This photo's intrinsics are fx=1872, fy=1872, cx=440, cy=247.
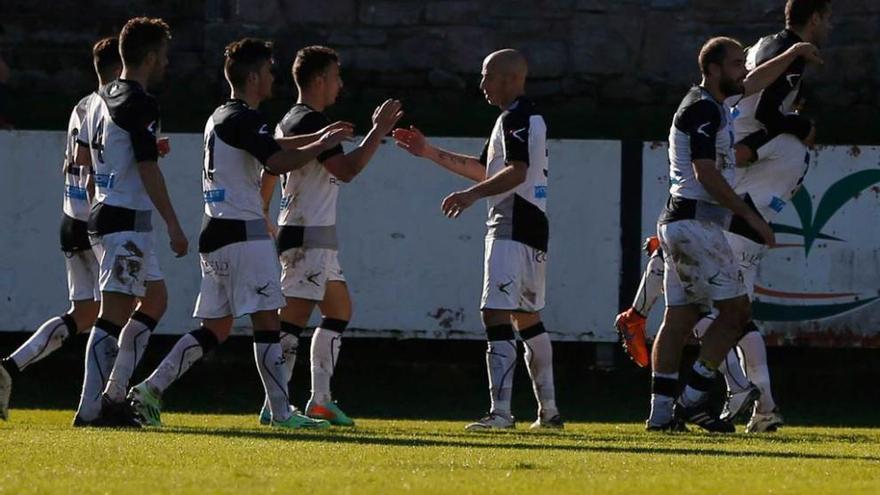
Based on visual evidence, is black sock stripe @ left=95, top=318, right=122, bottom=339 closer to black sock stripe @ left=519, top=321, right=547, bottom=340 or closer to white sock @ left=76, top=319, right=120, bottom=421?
white sock @ left=76, top=319, right=120, bottom=421

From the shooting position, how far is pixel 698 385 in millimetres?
9820

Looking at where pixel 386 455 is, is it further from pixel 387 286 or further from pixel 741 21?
pixel 741 21

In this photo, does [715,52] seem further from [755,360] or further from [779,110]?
[755,360]

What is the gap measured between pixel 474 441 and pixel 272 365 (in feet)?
4.11

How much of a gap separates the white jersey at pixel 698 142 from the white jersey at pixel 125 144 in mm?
2692

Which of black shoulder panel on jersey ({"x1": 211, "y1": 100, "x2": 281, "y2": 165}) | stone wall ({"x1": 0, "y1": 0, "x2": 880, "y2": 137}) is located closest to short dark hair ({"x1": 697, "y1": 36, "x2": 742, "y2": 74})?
black shoulder panel on jersey ({"x1": 211, "y1": 100, "x2": 281, "y2": 165})

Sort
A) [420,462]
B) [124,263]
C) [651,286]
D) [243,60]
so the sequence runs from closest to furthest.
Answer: [420,462], [124,263], [243,60], [651,286]

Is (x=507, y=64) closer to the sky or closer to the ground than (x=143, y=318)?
closer to the sky

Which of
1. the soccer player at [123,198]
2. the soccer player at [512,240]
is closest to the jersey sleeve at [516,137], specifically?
the soccer player at [512,240]

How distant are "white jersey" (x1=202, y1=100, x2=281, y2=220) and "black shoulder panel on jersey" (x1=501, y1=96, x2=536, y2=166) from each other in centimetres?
132

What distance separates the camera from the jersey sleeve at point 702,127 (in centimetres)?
956

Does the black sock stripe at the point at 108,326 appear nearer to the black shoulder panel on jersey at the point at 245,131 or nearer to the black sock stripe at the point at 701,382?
the black shoulder panel on jersey at the point at 245,131

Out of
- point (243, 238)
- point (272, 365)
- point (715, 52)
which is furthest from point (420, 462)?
point (715, 52)

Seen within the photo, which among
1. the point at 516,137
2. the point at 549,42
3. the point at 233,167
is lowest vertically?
the point at 233,167
